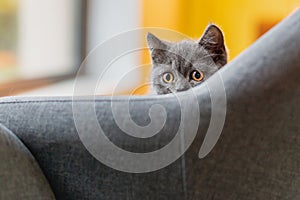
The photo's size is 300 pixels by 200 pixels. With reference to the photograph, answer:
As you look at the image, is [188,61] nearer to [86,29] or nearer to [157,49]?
[157,49]

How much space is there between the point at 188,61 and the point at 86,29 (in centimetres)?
188

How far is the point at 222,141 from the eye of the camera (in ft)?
2.11

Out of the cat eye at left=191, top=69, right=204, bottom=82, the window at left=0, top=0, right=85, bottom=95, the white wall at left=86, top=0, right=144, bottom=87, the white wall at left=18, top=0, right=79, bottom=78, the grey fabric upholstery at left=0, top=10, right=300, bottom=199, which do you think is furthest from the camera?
the white wall at left=86, top=0, right=144, bottom=87

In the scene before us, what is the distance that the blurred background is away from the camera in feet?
6.75

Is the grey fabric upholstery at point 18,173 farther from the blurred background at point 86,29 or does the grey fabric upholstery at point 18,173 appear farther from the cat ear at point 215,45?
the blurred background at point 86,29

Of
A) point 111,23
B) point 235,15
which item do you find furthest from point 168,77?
point 235,15

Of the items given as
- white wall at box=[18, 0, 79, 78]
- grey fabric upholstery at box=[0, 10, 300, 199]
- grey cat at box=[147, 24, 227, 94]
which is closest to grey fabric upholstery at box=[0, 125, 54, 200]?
grey fabric upholstery at box=[0, 10, 300, 199]

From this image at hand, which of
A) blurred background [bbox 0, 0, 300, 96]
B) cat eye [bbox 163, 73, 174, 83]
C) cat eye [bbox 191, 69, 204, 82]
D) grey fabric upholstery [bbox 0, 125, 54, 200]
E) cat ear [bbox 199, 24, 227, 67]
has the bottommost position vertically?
blurred background [bbox 0, 0, 300, 96]

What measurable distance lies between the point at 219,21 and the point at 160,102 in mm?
2654

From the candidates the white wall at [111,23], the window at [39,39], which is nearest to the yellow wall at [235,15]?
the white wall at [111,23]

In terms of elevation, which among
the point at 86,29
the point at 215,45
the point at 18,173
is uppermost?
the point at 215,45

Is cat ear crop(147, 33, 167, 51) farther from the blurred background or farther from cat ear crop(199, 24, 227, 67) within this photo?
the blurred background

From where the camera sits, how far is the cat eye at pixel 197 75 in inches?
36.0

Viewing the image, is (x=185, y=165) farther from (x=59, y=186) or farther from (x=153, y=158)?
(x=59, y=186)
